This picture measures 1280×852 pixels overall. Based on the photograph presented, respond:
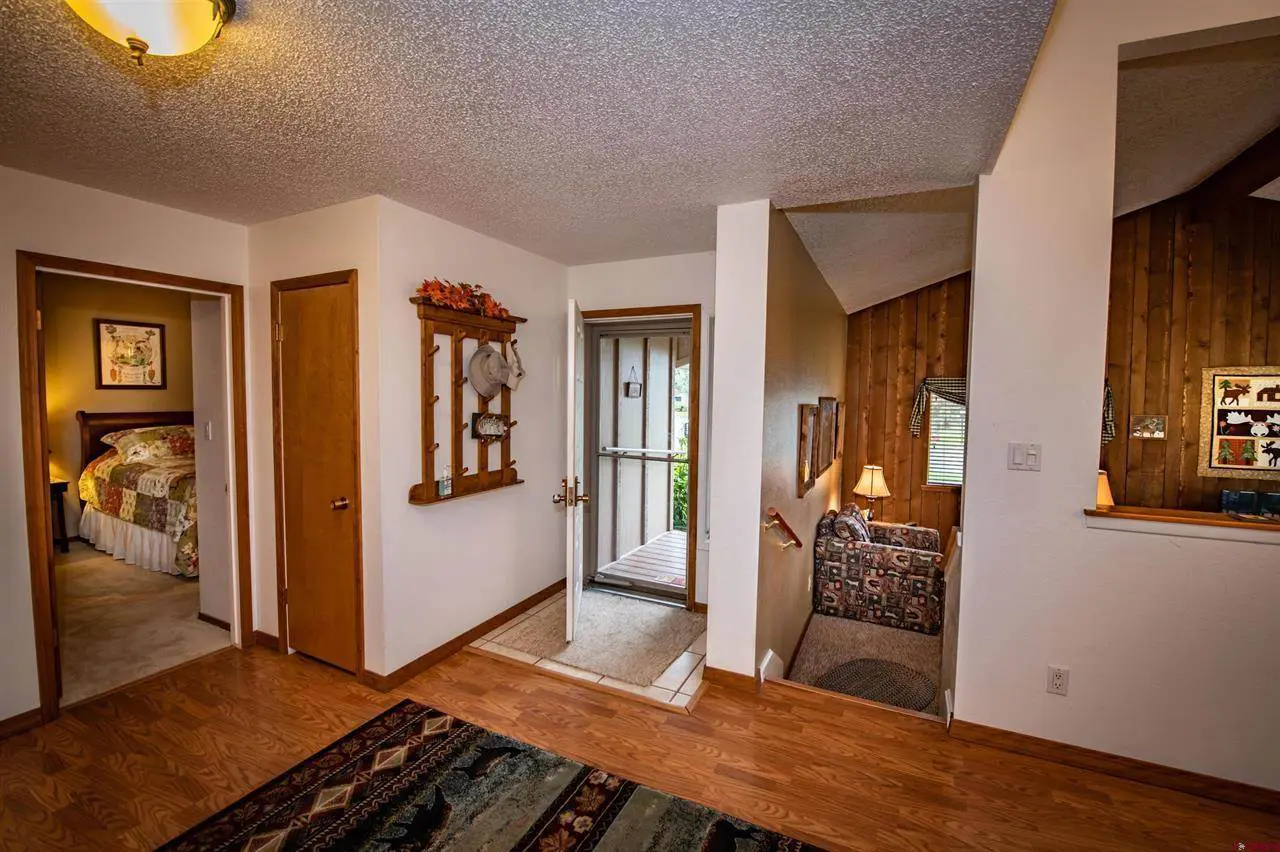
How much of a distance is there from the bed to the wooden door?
1426 millimetres

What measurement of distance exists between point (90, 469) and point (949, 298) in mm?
8283

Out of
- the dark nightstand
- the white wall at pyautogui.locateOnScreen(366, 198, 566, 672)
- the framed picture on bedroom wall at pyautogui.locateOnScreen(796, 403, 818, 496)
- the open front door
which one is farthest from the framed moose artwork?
the dark nightstand

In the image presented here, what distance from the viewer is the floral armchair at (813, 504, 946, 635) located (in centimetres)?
413

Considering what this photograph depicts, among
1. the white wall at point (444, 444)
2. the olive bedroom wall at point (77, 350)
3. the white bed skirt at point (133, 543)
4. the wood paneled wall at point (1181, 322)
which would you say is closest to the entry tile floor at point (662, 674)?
the white wall at point (444, 444)

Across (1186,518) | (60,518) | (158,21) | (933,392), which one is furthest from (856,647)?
(60,518)

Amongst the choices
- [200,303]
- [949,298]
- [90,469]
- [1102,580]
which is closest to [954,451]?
[949,298]

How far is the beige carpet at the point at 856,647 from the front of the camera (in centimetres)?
357

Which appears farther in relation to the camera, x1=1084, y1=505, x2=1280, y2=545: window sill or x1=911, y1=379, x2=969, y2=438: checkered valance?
x1=911, y1=379, x2=969, y2=438: checkered valance

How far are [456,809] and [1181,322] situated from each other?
579cm

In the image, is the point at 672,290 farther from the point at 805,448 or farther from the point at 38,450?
the point at 38,450

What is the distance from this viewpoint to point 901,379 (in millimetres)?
5410

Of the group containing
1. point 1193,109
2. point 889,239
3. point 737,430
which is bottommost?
point 737,430

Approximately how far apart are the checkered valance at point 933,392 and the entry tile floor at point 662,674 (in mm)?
3284

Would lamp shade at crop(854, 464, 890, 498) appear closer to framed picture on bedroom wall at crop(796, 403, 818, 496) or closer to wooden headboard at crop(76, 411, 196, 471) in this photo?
framed picture on bedroom wall at crop(796, 403, 818, 496)
